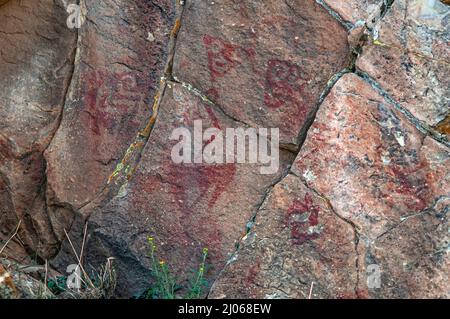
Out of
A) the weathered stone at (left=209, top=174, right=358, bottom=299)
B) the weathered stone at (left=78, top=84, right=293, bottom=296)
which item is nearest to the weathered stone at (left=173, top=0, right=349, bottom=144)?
the weathered stone at (left=78, top=84, right=293, bottom=296)

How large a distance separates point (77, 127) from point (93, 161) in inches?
7.9

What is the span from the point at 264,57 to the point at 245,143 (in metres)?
0.42

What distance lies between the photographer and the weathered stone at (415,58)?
3322 millimetres

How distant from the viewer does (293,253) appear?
338 centimetres

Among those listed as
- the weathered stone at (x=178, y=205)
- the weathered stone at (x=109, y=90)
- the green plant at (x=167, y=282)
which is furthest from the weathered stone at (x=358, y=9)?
the green plant at (x=167, y=282)

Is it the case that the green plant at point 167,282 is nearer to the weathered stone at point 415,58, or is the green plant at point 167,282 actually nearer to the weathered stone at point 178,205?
the weathered stone at point 178,205

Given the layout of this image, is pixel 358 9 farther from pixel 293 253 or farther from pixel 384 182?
pixel 293 253

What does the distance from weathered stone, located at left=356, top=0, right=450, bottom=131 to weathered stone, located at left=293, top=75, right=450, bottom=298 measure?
8 centimetres

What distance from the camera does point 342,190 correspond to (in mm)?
3363

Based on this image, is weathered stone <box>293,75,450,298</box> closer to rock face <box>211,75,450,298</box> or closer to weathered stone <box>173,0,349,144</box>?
rock face <box>211,75,450,298</box>

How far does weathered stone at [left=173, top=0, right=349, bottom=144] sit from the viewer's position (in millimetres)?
3477

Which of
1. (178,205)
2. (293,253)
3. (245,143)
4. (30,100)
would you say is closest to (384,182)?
(293,253)

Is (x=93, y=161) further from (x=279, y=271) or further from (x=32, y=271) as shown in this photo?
(x=279, y=271)

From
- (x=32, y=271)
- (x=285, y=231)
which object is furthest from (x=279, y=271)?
(x=32, y=271)
